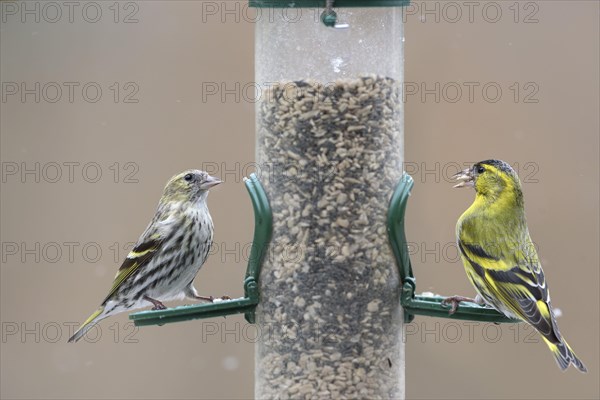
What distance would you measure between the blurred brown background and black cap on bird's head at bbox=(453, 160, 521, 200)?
403 cm

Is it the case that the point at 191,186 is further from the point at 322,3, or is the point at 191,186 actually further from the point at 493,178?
the point at 493,178

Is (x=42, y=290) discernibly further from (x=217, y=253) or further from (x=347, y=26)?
(x=347, y=26)

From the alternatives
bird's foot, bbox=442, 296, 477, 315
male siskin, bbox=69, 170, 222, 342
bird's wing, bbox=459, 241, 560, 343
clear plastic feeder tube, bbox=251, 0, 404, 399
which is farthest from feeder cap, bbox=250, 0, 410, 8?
bird's foot, bbox=442, 296, 477, 315

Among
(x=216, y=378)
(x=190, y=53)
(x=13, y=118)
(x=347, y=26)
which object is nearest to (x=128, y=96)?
(x=190, y=53)

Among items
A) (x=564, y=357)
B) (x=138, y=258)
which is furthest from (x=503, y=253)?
(x=138, y=258)

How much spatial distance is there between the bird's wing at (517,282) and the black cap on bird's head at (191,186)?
1.95m

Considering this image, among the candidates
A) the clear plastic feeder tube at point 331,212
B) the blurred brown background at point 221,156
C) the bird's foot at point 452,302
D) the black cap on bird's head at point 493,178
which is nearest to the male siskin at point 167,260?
the clear plastic feeder tube at point 331,212

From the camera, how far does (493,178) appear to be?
7.76 meters

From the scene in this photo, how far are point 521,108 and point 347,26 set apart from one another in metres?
5.77

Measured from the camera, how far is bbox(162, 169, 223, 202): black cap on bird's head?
26.7 ft

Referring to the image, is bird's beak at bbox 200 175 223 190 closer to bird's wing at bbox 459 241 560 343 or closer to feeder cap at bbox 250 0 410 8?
→ feeder cap at bbox 250 0 410 8

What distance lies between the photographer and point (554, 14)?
494 inches

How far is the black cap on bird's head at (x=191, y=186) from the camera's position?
815 cm

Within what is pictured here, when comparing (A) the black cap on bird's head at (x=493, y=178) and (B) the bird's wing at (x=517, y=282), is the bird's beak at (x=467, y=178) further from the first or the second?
(B) the bird's wing at (x=517, y=282)
